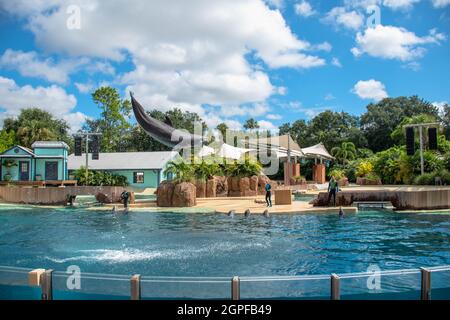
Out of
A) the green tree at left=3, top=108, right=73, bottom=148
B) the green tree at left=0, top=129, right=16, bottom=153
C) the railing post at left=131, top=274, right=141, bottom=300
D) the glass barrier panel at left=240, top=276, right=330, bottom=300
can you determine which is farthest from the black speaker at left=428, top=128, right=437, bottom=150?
the green tree at left=3, top=108, right=73, bottom=148

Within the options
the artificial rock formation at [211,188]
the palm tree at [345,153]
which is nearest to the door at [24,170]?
the artificial rock formation at [211,188]

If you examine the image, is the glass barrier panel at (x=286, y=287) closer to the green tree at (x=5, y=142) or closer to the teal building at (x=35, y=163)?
the teal building at (x=35, y=163)

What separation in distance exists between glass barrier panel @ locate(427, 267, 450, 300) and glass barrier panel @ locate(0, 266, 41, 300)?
4769 millimetres

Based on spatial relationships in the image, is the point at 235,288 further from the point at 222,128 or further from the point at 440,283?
the point at 222,128

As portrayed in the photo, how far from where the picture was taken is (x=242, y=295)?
506 centimetres

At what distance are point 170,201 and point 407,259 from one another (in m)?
13.3

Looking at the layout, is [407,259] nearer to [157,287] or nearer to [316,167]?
[157,287]

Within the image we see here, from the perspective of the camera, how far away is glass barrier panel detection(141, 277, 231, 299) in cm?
486

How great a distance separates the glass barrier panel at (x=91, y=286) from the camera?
4.90 m

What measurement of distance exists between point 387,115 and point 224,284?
57.9 m

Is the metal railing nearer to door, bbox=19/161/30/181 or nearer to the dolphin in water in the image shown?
the dolphin in water

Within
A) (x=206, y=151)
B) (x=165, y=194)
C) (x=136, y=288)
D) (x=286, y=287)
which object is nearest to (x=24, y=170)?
(x=206, y=151)

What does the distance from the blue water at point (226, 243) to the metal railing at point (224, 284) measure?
113 inches

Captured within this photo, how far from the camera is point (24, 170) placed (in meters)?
34.7
